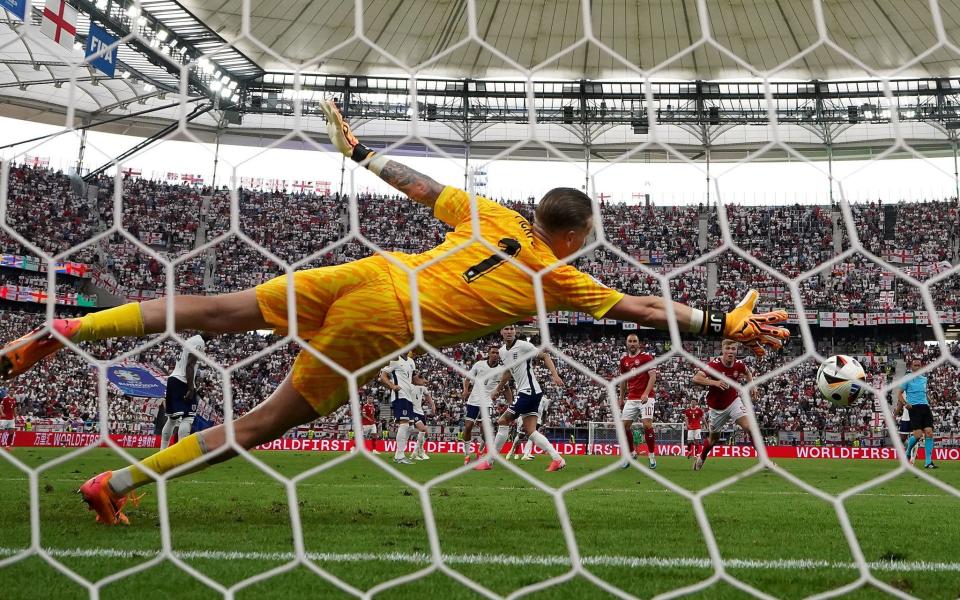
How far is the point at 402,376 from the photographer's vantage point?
1053 cm

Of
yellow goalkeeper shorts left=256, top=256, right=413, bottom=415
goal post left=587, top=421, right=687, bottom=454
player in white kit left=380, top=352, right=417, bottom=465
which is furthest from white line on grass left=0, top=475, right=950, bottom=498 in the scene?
goal post left=587, top=421, right=687, bottom=454

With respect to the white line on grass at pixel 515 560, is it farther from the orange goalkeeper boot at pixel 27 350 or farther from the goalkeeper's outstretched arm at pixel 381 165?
the goalkeeper's outstretched arm at pixel 381 165

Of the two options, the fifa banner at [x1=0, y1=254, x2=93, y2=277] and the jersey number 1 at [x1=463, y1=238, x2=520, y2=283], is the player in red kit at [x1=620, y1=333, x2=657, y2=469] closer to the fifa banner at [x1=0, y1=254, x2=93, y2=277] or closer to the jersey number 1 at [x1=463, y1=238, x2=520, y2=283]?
the jersey number 1 at [x1=463, y1=238, x2=520, y2=283]

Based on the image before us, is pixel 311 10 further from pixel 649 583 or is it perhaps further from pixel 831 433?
pixel 649 583

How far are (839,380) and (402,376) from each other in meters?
6.06

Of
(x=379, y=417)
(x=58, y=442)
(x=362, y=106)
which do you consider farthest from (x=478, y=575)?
(x=362, y=106)

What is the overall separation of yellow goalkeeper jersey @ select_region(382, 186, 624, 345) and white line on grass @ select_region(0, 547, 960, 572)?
2.67 ft

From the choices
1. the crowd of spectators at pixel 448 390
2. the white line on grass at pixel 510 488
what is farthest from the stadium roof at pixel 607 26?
the white line on grass at pixel 510 488

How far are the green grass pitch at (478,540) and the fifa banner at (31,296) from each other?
2043 cm

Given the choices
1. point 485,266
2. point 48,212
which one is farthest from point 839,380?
point 48,212

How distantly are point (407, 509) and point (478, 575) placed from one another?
189cm

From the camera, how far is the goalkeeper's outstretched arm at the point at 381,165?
3.17 metres

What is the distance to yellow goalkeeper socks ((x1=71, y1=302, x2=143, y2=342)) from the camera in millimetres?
2783

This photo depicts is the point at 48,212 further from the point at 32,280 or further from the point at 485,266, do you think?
the point at 485,266
